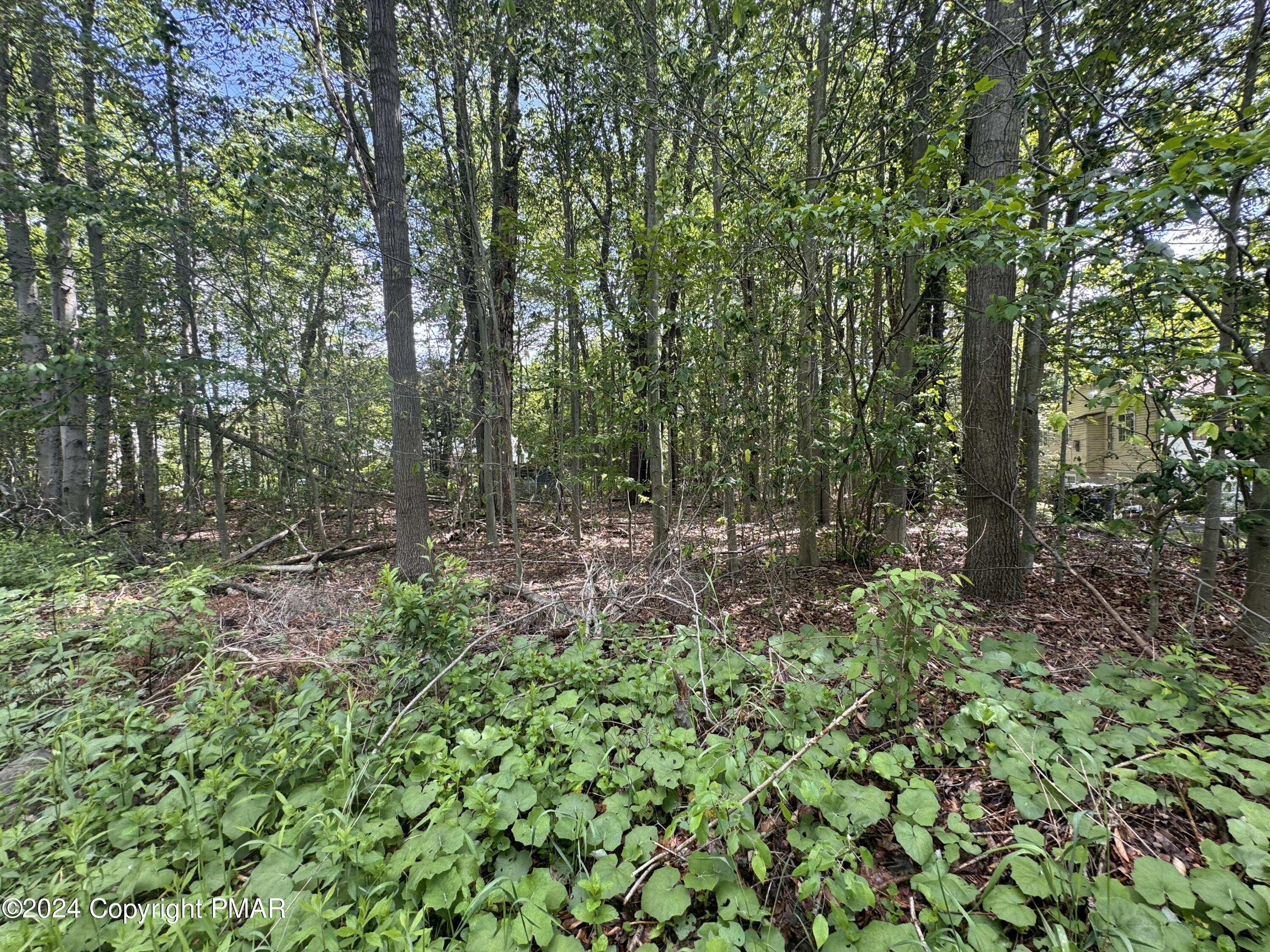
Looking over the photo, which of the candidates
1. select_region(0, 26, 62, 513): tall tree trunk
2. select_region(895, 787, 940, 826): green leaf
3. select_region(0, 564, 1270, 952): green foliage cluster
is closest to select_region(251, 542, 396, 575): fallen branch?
select_region(0, 26, 62, 513): tall tree trunk

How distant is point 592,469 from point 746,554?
7.62 ft

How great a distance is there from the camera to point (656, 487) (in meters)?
4.73

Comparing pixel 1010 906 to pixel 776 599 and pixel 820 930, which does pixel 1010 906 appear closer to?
pixel 820 930

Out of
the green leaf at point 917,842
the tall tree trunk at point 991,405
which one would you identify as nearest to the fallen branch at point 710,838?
the green leaf at point 917,842

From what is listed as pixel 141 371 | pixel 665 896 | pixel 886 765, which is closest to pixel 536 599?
pixel 665 896

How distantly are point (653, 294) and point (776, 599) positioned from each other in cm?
296

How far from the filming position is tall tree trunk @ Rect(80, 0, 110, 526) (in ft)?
15.5

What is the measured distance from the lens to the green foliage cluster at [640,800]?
1.28 metres

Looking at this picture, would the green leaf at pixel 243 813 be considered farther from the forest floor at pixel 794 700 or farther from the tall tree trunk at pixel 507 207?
the tall tree trunk at pixel 507 207

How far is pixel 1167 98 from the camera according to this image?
246 centimetres

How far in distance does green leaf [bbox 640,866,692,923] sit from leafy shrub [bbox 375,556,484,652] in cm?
157

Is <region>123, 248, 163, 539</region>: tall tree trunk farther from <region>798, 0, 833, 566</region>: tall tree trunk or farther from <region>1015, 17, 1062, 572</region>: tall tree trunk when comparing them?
<region>1015, 17, 1062, 572</region>: tall tree trunk

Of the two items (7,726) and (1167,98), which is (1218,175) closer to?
(1167,98)

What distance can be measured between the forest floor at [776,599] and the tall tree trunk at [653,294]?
1.57 ft
